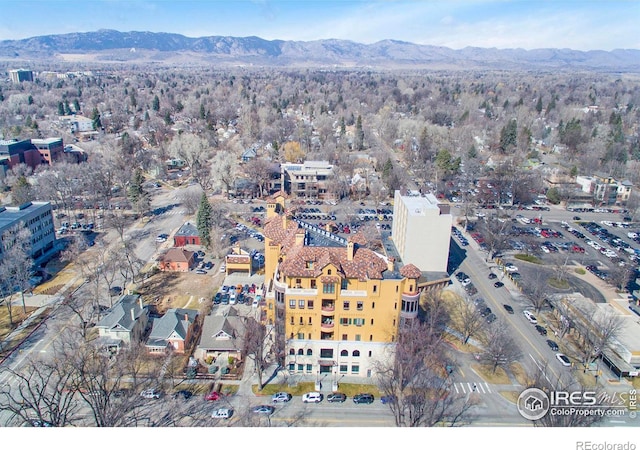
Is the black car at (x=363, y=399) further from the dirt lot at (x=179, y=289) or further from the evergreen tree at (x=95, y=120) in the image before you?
the evergreen tree at (x=95, y=120)

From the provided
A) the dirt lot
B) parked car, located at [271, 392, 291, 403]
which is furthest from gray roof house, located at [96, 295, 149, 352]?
parked car, located at [271, 392, 291, 403]

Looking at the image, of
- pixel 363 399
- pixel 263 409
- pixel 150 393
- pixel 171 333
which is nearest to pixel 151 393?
pixel 150 393

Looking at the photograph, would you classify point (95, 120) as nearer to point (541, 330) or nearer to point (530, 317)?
point (530, 317)

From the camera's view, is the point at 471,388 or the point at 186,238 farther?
the point at 186,238

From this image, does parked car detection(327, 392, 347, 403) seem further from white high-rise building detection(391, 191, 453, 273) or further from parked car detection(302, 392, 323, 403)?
white high-rise building detection(391, 191, 453, 273)

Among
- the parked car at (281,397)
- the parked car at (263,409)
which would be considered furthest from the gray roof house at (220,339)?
the parked car at (263,409)
